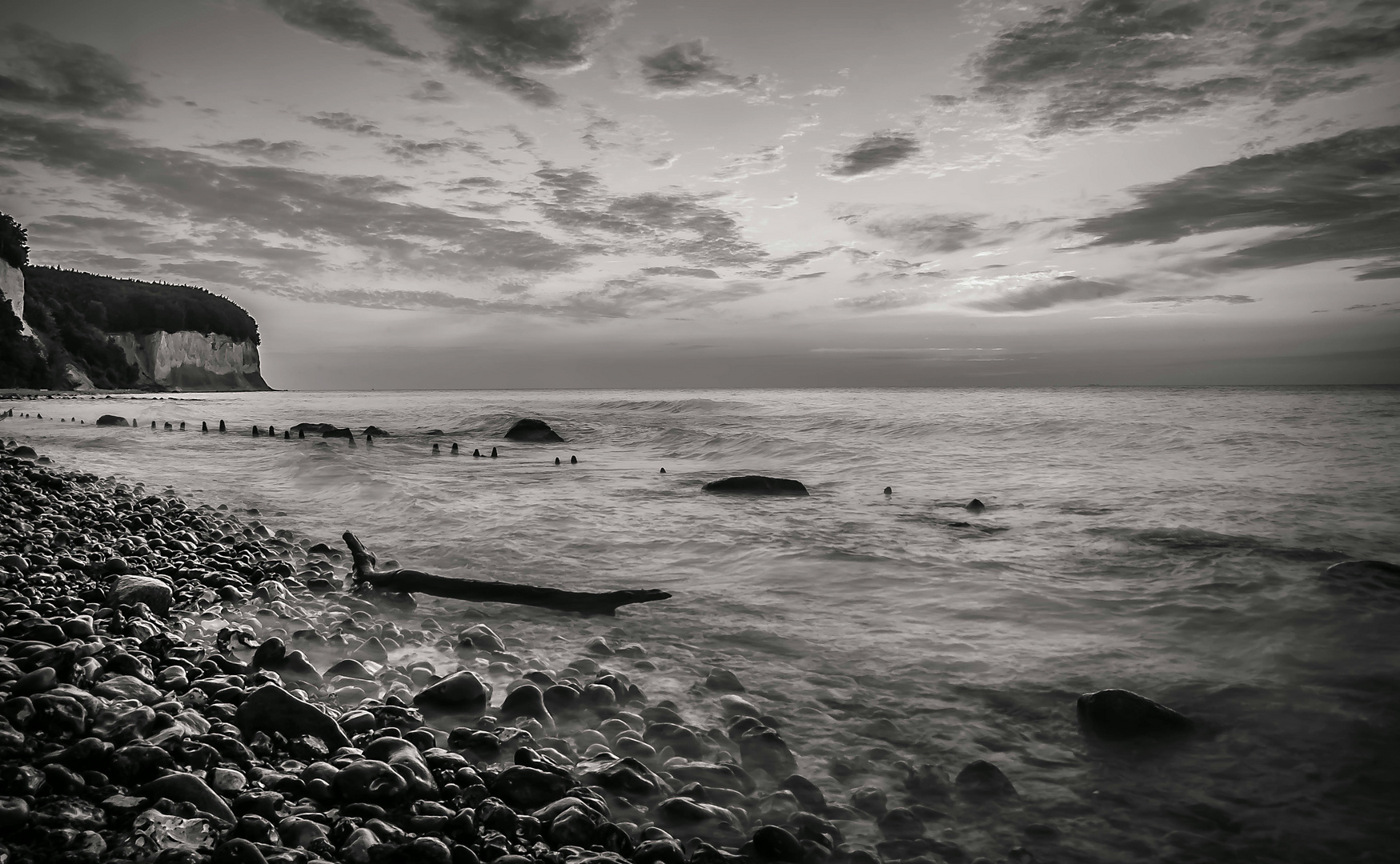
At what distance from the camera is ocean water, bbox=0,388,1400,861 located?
3322 mm

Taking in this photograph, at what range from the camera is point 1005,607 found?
20.3 feet

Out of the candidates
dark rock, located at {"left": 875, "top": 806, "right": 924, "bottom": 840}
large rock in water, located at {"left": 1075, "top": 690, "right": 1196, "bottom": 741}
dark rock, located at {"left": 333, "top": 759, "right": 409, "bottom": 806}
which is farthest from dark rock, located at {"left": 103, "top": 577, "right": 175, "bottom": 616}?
large rock in water, located at {"left": 1075, "top": 690, "right": 1196, "bottom": 741}

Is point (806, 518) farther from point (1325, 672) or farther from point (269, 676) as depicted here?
point (269, 676)

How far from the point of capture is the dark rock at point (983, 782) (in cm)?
325

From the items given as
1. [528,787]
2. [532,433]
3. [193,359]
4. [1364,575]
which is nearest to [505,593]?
[528,787]

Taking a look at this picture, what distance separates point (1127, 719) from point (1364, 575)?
4.96m

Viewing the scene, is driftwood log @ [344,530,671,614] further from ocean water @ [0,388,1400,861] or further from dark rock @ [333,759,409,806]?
dark rock @ [333,759,409,806]

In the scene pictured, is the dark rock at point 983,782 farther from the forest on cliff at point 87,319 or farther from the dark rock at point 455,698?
the forest on cliff at point 87,319

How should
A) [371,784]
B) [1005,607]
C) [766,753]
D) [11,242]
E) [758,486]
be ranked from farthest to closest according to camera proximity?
[11,242] → [758,486] → [1005,607] → [766,753] → [371,784]

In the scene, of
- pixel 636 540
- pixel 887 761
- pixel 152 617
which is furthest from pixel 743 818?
pixel 636 540

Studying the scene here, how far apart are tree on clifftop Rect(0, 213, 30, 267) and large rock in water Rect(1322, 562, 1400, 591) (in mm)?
88659

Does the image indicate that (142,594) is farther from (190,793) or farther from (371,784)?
(371,784)

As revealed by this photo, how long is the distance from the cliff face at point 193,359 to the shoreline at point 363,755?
411ft

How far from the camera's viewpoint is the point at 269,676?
3.86 m
